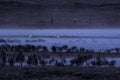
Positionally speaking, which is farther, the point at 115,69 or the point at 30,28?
the point at 30,28

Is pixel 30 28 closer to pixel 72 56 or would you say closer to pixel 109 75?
pixel 72 56

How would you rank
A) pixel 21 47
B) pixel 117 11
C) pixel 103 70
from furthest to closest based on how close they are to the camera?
1. pixel 117 11
2. pixel 21 47
3. pixel 103 70

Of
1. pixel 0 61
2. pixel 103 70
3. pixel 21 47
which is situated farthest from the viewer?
pixel 21 47

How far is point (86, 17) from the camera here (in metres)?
49.6

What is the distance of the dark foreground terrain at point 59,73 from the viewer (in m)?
15.9

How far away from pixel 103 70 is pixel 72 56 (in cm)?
511

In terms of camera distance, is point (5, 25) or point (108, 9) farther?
point (108, 9)

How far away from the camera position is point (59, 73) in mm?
16688

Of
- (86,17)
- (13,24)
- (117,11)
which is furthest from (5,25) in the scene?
(117,11)

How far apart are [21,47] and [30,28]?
73.3ft

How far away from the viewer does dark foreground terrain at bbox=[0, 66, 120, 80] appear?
15.9 metres

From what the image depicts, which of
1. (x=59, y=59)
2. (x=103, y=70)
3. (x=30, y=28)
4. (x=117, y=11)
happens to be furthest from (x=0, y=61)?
(x=117, y=11)

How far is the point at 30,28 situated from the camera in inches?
1859

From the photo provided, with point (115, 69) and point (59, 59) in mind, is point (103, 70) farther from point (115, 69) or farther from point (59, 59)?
point (59, 59)
